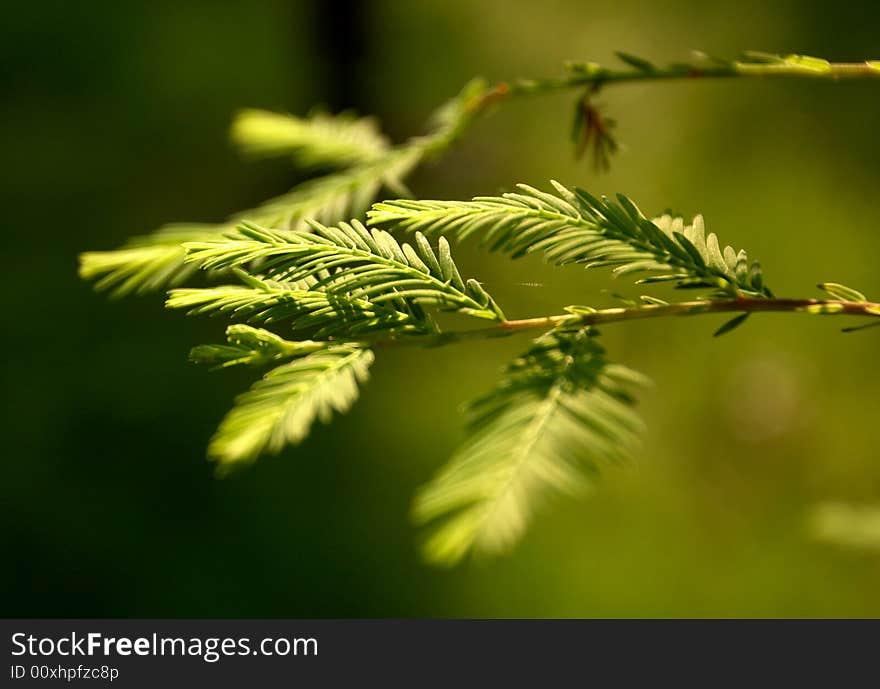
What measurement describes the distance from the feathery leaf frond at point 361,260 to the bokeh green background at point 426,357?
6.85 feet

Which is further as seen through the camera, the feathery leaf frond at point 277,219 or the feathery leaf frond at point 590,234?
the feathery leaf frond at point 277,219

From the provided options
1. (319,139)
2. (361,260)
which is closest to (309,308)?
(361,260)

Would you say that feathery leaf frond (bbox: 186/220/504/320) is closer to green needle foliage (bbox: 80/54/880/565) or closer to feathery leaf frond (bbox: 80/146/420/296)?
green needle foliage (bbox: 80/54/880/565)

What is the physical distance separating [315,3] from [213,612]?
108 inches

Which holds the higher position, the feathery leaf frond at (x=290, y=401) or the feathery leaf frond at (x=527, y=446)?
the feathery leaf frond at (x=290, y=401)

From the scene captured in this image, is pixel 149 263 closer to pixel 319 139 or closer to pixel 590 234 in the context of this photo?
pixel 319 139

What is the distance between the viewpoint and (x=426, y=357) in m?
3.06

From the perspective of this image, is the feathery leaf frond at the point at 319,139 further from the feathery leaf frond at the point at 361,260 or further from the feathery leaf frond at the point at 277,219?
the feathery leaf frond at the point at 361,260

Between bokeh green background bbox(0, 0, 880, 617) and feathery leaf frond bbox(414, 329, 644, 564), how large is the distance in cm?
212

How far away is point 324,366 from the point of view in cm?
50

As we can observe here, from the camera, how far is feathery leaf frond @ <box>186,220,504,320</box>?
0.52m

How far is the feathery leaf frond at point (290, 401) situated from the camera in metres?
0.44

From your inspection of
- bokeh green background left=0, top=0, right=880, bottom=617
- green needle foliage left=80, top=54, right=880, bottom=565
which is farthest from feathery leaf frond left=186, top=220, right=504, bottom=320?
bokeh green background left=0, top=0, right=880, bottom=617

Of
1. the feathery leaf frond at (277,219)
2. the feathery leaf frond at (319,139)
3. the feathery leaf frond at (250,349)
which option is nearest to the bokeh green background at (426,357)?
the feathery leaf frond at (319,139)
